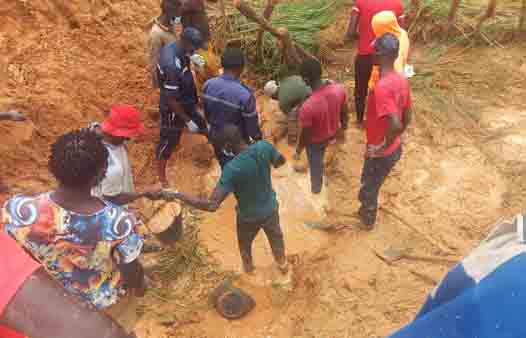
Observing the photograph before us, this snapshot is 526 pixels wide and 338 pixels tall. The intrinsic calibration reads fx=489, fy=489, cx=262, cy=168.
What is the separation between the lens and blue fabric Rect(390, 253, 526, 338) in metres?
1.20

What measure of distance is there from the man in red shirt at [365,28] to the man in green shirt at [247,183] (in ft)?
6.74

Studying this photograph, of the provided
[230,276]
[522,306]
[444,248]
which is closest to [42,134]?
[230,276]

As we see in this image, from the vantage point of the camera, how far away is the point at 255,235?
11.8ft

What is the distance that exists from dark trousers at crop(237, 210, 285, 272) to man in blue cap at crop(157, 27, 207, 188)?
121cm

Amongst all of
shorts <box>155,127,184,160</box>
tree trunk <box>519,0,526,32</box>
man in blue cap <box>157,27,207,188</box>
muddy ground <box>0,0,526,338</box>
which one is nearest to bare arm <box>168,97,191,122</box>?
man in blue cap <box>157,27,207,188</box>

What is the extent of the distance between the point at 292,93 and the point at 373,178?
1.34 metres

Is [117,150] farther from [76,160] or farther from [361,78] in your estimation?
[361,78]

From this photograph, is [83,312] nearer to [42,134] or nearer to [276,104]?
[42,134]

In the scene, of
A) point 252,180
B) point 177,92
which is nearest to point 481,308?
point 252,180

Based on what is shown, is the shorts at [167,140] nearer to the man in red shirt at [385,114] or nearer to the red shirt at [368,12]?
the man in red shirt at [385,114]

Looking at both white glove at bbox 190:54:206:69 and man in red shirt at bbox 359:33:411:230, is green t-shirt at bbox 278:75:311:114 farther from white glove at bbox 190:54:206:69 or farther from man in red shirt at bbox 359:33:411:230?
man in red shirt at bbox 359:33:411:230

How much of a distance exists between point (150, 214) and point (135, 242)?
1.69m

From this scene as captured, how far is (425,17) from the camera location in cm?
664

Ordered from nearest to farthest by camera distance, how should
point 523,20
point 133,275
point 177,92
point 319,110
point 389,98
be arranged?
point 133,275, point 389,98, point 319,110, point 177,92, point 523,20
